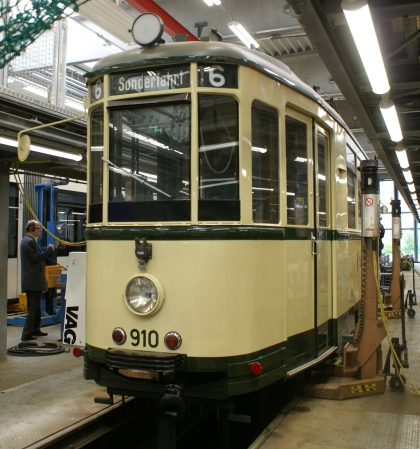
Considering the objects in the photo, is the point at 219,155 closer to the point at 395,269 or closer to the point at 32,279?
the point at 32,279

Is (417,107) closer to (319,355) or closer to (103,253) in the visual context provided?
(319,355)

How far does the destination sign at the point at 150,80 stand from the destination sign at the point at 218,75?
102mm

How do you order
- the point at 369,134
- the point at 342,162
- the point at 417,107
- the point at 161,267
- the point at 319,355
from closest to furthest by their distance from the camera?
the point at 161,267
the point at 319,355
the point at 342,162
the point at 417,107
the point at 369,134

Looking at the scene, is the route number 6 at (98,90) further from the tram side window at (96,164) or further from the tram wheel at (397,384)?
the tram wheel at (397,384)

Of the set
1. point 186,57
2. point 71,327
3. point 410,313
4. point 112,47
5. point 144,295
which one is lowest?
point 410,313

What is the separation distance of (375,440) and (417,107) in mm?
5380

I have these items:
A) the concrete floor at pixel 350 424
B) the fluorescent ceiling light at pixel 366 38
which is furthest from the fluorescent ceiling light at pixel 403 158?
the concrete floor at pixel 350 424

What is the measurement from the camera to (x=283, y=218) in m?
4.31

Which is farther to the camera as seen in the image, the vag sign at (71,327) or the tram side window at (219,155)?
the vag sign at (71,327)

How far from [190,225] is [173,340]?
823 mm

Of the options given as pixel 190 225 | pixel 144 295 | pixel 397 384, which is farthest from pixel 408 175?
pixel 144 295

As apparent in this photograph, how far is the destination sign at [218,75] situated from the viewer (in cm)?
393

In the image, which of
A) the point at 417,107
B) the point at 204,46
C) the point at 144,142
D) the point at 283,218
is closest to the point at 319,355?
the point at 283,218

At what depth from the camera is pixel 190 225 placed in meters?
3.84
